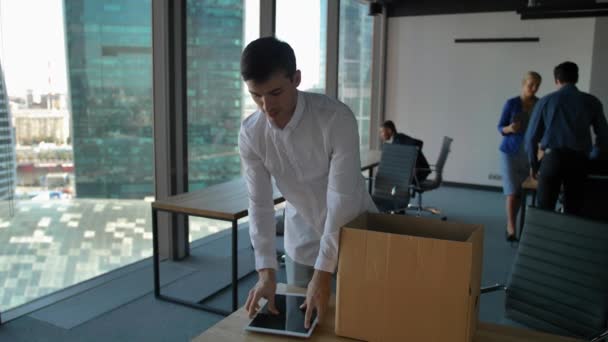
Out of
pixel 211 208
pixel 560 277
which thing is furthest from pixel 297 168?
pixel 211 208

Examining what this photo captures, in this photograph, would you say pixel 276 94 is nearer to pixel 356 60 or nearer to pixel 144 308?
pixel 144 308

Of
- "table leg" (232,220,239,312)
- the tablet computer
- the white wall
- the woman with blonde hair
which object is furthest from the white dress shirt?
the white wall

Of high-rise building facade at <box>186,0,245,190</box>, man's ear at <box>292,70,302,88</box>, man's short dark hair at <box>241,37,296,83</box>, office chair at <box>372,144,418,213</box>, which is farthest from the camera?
office chair at <box>372,144,418,213</box>

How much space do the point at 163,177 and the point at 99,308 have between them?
3.50 ft

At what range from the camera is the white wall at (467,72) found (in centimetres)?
652

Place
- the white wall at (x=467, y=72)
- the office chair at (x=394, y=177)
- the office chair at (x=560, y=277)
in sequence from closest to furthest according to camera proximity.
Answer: the office chair at (x=560, y=277), the office chair at (x=394, y=177), the white wall at (x=467, y=72)

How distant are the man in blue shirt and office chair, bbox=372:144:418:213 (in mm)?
965

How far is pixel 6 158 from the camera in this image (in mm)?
2754

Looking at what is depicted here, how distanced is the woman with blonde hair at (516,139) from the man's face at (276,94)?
3.51m

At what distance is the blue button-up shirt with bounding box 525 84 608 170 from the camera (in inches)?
141

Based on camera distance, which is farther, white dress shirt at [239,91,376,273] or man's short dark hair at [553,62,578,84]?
man's short dark hair at [553,62,578,84]

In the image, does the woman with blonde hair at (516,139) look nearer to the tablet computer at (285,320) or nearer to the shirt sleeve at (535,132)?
the shirt sleeve at (535,132)

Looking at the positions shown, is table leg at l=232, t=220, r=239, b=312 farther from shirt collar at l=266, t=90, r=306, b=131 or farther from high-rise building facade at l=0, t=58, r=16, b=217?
shirt collar at l=266, t=90, r=306, b=131

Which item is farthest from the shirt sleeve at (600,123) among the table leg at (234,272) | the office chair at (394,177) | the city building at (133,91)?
the city building at (133,91)
